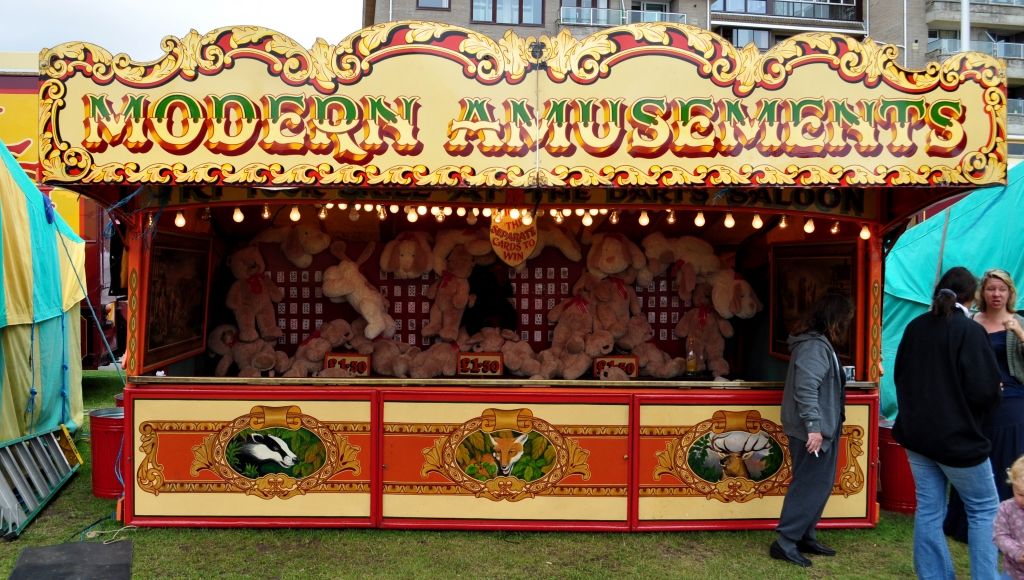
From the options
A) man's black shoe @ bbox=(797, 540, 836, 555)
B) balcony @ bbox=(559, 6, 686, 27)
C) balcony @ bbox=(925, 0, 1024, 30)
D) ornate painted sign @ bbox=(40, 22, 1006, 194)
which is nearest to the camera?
ornate painted sign @ bbox=(40, 22, 1006, 194)

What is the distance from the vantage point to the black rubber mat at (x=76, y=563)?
9.83 feet

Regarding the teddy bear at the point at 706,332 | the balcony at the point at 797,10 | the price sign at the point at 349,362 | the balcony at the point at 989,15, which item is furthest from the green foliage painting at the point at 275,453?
the balcony at the point at 989,15

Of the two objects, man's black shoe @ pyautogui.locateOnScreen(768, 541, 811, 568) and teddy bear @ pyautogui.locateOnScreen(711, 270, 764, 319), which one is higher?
teddy bear @ pyautogui.locateOnScreen(711, 270, 764, 319)

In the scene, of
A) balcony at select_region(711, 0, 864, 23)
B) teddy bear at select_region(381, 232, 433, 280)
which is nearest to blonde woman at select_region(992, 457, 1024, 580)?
teddy bear at select_region(381, 232, 433, 280)

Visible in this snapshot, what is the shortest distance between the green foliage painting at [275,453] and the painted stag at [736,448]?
9.61 ft

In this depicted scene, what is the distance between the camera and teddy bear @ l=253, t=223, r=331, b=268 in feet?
22.6

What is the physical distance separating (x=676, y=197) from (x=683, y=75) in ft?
3.17

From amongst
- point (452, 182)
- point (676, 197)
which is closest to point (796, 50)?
point (676, 197)

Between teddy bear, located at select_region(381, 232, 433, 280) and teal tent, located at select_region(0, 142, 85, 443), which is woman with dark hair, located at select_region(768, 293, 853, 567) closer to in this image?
teddy bear, located at select_region(381, 232, 433, 280)

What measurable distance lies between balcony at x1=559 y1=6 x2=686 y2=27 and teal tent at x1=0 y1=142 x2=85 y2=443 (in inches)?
789

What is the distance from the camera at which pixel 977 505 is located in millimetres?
4000

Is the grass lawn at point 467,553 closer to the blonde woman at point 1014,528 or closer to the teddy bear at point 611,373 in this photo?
the blonde woman at point 1014,528

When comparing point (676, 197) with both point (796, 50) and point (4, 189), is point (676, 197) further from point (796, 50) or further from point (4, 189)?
point (4, 189)

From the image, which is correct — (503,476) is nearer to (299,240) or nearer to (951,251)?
(299,240)
